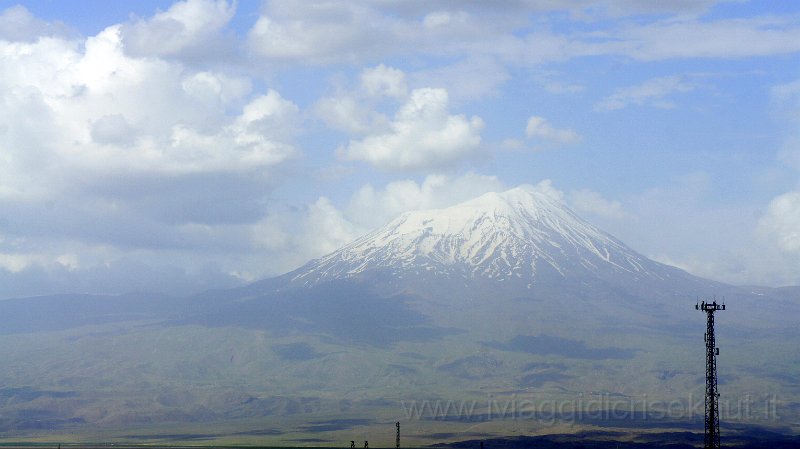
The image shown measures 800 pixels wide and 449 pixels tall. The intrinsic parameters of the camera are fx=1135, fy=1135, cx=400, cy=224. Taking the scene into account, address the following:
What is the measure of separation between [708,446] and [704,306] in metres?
19.2

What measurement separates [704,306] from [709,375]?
1060cm

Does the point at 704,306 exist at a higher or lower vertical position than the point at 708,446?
higher

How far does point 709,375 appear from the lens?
13025cm

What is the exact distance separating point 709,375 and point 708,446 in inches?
352

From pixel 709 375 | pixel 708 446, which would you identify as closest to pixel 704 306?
pixel 709 375

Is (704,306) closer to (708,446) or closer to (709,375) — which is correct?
(709,375)

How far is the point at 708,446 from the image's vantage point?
13262 cm

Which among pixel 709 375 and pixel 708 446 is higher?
pixel 709 375

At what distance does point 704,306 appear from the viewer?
124 meters

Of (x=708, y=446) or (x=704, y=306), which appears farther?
(x=708, y=446)
